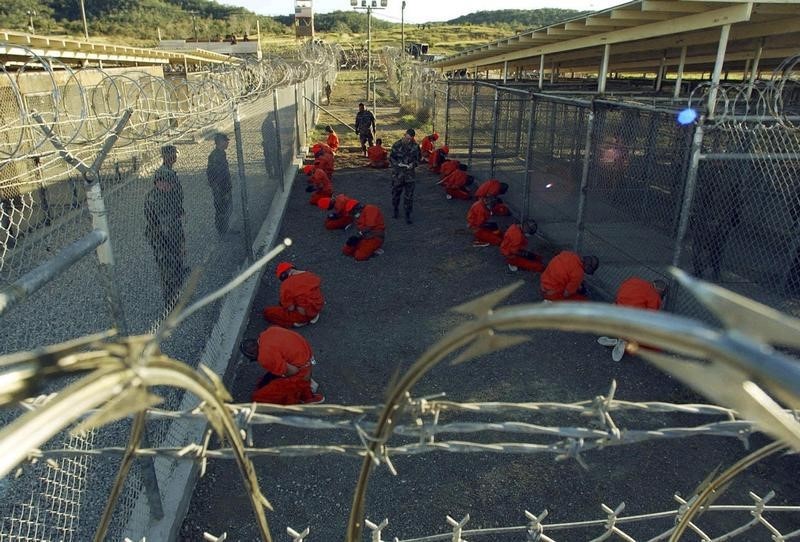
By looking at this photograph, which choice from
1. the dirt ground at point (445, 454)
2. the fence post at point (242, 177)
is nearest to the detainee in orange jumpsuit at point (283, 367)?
the dirt ground at point (445, 454)

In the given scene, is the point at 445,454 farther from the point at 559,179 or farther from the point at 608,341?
the point at 559,179

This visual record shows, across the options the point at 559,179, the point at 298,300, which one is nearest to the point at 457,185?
the point at 559,179

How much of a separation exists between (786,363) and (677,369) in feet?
0.67

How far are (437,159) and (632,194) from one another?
5770 millimetres

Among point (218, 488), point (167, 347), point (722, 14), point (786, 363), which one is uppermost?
point (722, 14)

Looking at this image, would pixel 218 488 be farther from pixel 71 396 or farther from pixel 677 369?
pixel 677 369

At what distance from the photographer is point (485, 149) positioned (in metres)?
14.1

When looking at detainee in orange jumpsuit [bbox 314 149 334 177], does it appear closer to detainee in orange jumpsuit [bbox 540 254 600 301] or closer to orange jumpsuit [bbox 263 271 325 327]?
orange jumpsuit [bbox 263 271 325 327]

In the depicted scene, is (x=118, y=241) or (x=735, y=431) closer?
(x=735, y=431)

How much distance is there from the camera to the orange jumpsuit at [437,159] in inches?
545

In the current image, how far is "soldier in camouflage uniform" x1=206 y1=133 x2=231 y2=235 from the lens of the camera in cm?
693

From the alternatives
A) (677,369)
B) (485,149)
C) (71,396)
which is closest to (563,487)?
(677,369)

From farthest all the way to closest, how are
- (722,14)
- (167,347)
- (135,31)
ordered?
(135,31) < (722,14) < (167,347)

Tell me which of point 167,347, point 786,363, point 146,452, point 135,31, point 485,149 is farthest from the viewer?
point 135,31
